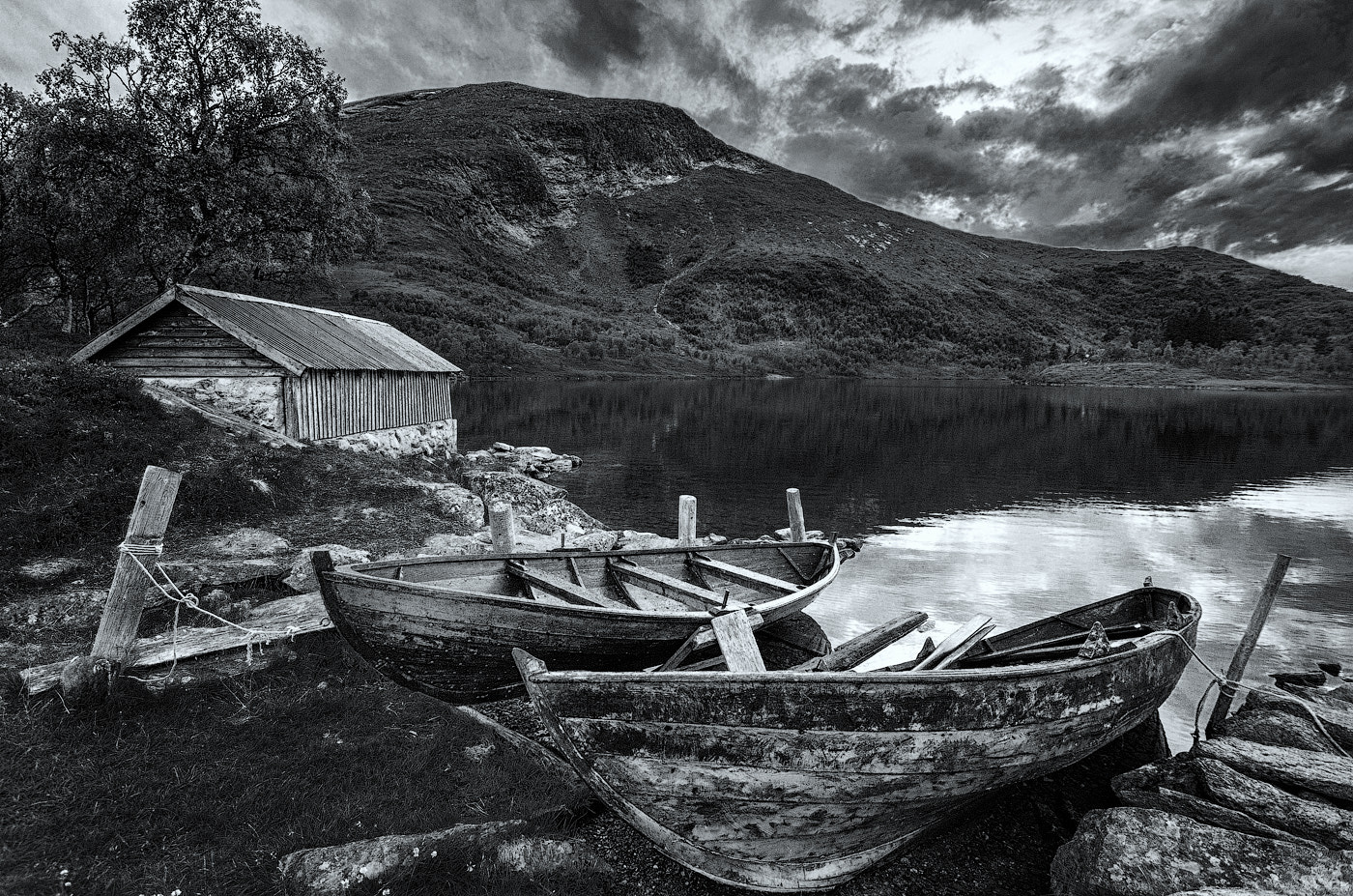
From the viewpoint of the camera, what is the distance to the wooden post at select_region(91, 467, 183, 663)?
575cm

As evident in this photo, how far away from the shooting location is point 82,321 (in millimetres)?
28078

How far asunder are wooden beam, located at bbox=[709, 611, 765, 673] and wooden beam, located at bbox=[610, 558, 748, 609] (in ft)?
6.92

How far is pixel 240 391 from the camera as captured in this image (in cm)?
1709

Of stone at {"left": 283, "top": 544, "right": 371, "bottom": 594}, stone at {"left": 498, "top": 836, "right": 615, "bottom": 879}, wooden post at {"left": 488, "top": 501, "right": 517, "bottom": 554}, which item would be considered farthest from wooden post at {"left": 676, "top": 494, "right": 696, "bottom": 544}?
stone at {"left": 498, "top": 836, "right": 615, "bottom": 879}

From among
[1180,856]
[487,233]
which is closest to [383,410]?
[1180,856]

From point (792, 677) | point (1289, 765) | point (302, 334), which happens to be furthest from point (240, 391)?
point (1289, 765)

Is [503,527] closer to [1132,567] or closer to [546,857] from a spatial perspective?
[546,857]

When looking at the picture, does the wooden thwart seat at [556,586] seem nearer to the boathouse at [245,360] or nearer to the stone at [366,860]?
the stone at [366,860]

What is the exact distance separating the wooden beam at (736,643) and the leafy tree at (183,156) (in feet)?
85.4

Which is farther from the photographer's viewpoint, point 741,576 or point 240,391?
point 240,391

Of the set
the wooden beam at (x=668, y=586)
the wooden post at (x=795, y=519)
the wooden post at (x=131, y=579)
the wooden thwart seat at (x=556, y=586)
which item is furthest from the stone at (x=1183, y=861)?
the wooden post at (x=795, y=519)

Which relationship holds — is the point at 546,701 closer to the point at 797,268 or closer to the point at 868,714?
the point at 868,714

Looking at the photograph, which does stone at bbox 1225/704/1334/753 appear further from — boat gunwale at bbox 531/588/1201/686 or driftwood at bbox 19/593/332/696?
driftwood at bbox 19/593/332/696

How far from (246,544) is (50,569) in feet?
7.74
